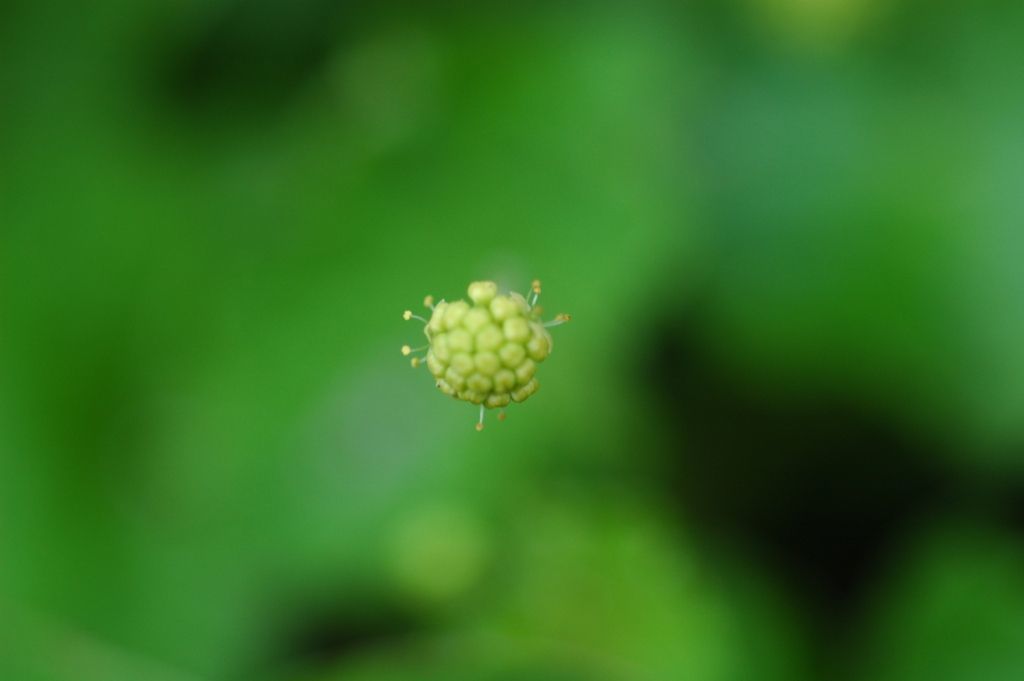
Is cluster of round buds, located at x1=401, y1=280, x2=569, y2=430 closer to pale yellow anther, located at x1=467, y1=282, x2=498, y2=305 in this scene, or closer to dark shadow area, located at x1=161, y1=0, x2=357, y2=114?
pale yellow anther, located at x1=467, y1=282, x2=498, y2=305

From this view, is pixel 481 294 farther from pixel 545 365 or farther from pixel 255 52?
pixel 255 52

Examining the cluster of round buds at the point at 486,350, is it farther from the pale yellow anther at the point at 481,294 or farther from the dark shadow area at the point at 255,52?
the dark shadow area at the point at 255,52

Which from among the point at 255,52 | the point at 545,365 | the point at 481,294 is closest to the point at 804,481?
the point at 545,365

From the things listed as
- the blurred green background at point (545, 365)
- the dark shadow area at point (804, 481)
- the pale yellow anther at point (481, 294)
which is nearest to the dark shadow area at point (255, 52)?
the blurred green background at point (545, 365)

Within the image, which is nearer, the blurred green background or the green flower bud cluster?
the green flower bud cluster

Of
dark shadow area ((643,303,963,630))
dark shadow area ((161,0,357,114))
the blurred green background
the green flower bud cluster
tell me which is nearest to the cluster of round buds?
the green flower bud cluster

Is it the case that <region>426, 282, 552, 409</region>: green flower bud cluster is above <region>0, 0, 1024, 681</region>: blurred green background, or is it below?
below
